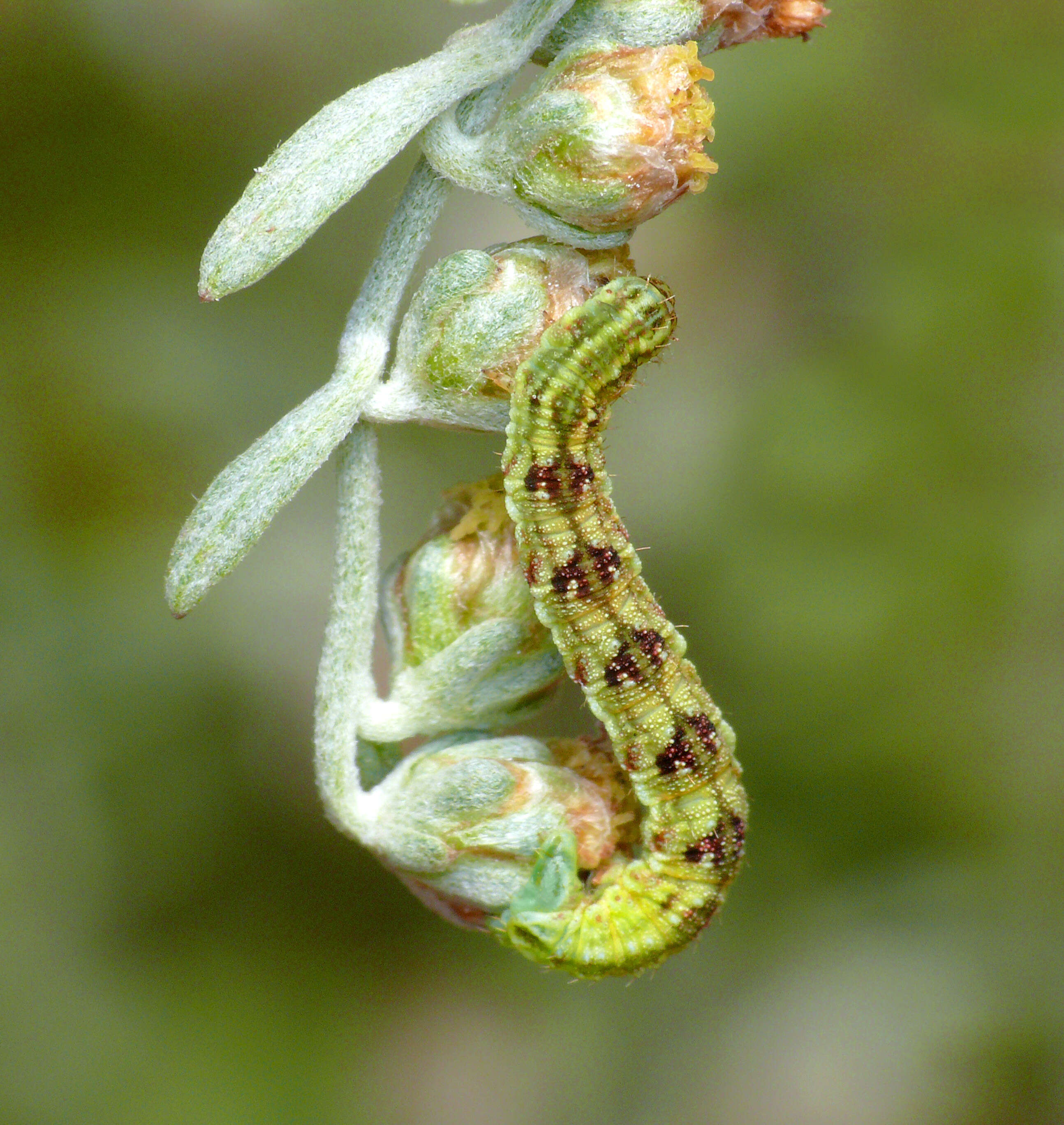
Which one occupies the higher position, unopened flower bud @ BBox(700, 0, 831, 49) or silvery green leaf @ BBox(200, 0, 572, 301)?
unopened flower bud @ BBox(700, 0, 831, 49)

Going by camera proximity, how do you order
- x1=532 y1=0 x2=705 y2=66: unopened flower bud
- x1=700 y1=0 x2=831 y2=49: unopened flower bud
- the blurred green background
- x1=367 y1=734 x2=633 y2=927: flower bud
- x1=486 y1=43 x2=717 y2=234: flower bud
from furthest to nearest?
the blurred green background → x1=367 y1=734 x2=633 y2=927: flower bud → x1=700 y1=0 x2=831 y2=49: unopened flower bud → x1=532 y1=0 x2=705 y2=66: unopened flower bud → x1=486 y1=43 x2=717 y2=234: flower bud

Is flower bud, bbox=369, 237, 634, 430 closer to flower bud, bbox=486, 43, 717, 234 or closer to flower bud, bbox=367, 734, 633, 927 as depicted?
flower bud, bbox=486, 43, 717, 234

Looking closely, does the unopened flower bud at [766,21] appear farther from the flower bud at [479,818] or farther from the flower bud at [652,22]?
the flower bud at [479,818]

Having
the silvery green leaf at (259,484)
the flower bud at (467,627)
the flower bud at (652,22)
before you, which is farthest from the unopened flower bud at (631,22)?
the flower bud at (467,627)

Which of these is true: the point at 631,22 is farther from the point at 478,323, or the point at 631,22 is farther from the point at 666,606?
the point at 666,606

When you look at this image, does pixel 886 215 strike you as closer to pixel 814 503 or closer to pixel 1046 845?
pixel 814 503

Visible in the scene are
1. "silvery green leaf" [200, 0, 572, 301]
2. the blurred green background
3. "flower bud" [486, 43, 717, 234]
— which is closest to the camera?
"silvery green leaf" [200, 0, 572, 301]

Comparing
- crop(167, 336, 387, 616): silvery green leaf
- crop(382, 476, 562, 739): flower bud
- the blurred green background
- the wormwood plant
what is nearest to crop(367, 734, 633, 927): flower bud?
the wormwood plant
